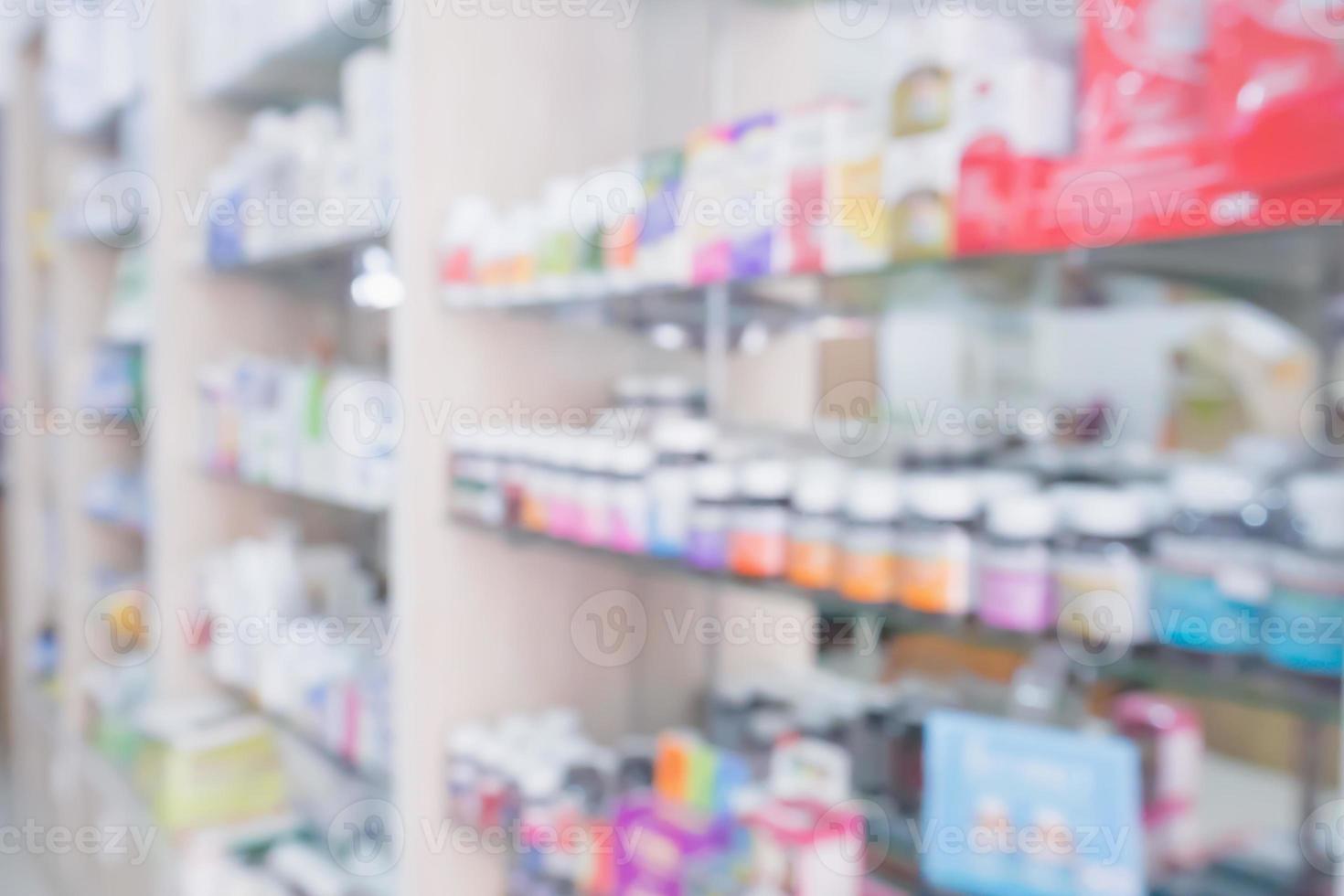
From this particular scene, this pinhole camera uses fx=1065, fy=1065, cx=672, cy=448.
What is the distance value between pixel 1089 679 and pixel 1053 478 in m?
0.26

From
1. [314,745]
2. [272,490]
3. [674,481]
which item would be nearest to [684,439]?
[674,481]

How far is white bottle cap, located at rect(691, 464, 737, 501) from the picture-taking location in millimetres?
1340

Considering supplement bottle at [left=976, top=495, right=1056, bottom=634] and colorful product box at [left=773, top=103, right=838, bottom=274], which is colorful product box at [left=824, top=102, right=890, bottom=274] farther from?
supplement bottle at [left=976, top=495, right=1056, bottom=634]

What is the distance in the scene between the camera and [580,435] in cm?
160

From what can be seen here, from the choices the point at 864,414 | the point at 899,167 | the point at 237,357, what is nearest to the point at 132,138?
the point at 237,357

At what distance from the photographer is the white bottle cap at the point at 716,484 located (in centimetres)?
134

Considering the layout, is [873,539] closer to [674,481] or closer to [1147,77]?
[674,481]

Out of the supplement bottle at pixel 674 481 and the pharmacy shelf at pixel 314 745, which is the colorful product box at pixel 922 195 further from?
the pharmacy shelf at pixel 314 745

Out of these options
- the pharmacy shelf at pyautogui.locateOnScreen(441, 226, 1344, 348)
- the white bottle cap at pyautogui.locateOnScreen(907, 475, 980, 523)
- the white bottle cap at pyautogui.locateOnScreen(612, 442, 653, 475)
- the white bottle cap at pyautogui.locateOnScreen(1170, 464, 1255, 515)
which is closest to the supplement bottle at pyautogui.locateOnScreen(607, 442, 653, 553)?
the white bottle cap at pyautogui.locateOnScreen(612, 442, 653, 475)

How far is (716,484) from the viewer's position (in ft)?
4.41

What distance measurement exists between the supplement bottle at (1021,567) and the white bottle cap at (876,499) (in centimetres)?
12

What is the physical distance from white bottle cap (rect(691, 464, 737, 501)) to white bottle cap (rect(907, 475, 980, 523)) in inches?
11.6

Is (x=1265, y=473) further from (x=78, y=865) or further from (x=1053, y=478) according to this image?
(x=78, y=865)

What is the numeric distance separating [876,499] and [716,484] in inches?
10.0
